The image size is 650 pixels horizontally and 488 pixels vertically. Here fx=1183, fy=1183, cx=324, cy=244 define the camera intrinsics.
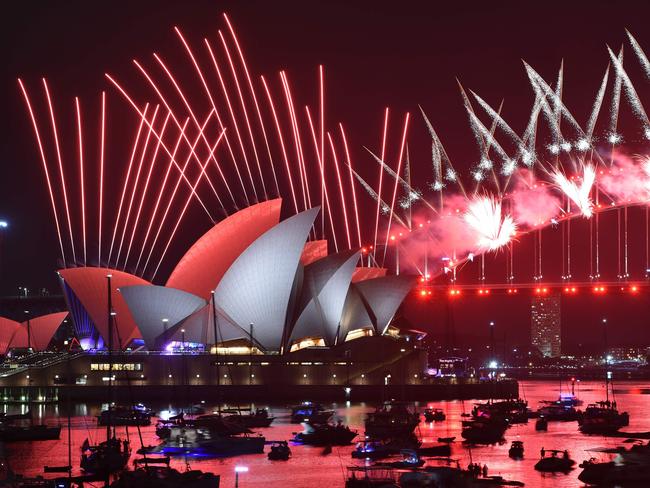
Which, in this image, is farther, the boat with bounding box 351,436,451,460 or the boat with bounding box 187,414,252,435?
the boat with bounding box 187,414,252,435

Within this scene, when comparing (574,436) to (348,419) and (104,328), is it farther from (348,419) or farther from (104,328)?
(104,328)

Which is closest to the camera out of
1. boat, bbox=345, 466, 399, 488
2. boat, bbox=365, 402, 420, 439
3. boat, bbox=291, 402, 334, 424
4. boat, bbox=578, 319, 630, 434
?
boat, bbox=345, 466, 399, 488

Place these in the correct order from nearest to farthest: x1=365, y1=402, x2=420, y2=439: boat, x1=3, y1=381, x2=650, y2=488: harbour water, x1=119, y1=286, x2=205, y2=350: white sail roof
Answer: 1. x1=3, y1=381, x2=650, y2=488: harbour water
2. x1=365, y1=402, x2=420, y2=439: boat
3. x1=119, y1=286, x2=205, y2=350: white sail roof

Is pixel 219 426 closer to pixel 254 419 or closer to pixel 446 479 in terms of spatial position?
pixel 254 419

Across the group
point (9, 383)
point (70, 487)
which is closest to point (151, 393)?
point (9, 383)

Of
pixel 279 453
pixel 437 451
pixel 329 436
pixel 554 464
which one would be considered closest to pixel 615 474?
pixel 554 464

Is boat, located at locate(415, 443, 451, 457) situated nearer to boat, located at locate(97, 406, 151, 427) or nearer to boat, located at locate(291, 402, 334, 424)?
boat, located at locate(291, 402, 334, 424)

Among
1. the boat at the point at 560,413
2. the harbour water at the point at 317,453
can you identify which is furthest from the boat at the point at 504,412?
the boat at the point at 560,413

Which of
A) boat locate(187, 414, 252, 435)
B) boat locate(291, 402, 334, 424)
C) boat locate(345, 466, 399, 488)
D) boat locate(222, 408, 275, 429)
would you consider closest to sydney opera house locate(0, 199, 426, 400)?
boat locate(291, 402, 334, 424)
